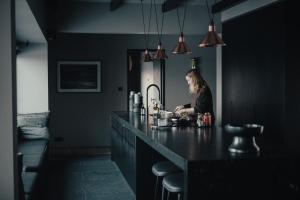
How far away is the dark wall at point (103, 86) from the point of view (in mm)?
8805

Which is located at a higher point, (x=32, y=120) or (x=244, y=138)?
(x=244, y=138)

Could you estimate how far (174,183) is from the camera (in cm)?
336

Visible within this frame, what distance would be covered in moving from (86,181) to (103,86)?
10.4ft

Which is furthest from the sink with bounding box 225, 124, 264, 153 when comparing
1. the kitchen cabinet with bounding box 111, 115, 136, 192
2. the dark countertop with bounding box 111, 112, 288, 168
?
the kitchen cabinet with bounding box 111, 115, 136, 192

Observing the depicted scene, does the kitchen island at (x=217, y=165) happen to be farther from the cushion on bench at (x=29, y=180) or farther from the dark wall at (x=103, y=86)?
the dark wall at (x=103, y=86)

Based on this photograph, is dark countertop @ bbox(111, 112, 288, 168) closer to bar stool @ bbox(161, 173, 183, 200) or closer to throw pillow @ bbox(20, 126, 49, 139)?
bar stool @ bbox(161, 173, 183, 200)

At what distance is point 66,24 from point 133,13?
1292 millimetres

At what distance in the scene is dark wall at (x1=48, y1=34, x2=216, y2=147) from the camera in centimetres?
880

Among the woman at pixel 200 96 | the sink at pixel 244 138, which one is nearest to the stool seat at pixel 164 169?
the sink at pixel 244 138

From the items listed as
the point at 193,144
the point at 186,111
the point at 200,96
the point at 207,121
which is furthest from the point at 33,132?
the point at 193,144

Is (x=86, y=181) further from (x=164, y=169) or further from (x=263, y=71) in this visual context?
(x=263, y=71)

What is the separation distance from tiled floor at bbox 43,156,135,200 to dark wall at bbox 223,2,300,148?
7.55ft

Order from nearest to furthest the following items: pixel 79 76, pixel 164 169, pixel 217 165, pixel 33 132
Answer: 1. pixel 217 165
2. pixel 164 169
3. pixel 33 132
4. pixel 79 76

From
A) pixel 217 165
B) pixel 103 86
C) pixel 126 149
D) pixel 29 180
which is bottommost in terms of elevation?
pixel 29 180
